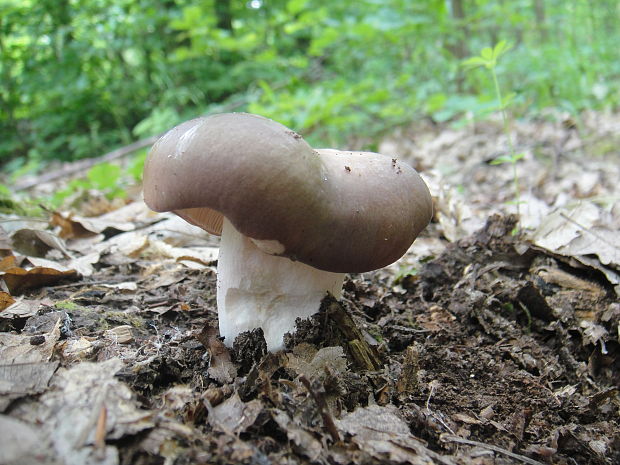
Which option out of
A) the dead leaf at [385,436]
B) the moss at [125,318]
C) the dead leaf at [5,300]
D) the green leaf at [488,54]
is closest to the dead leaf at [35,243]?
the dead leaf at [5,300]

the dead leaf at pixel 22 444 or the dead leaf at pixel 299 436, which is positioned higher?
the dead leaf at pixel 22 444

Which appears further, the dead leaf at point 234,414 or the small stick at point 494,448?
the small stick at point 494,448

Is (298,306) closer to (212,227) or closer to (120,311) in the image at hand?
(212,227)

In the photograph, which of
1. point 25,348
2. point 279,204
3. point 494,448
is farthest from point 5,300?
point 494,448

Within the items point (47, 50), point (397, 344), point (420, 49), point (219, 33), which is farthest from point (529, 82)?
point (47, 50)

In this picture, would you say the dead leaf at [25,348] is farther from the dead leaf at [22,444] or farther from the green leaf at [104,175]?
the green leaf at [104,175]

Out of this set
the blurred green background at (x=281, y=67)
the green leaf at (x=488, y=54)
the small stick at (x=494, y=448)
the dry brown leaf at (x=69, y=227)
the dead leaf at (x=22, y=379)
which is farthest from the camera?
the blurred green background at (x=281, y=67)

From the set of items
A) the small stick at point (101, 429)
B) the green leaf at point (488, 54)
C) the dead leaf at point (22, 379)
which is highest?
the green leaf at point (488, 54)
